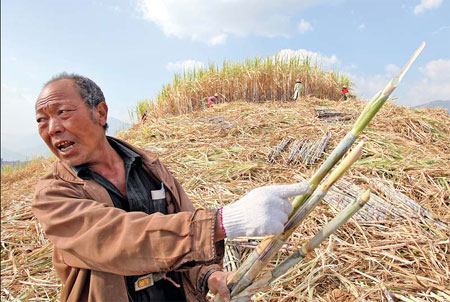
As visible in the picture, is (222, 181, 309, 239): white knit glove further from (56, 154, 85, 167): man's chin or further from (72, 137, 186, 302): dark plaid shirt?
(56, 154, 85, 167): man's chin

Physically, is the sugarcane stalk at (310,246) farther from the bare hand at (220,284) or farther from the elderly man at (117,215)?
the elderly man at (117,215)

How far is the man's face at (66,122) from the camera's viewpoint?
110 centimetres

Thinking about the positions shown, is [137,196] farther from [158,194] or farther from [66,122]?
[66,122]

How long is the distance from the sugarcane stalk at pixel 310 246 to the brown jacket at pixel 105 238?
8.2 inches

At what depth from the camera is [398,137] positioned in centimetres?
394

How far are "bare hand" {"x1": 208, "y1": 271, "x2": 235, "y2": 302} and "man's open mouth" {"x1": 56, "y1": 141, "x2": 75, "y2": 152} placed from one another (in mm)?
759

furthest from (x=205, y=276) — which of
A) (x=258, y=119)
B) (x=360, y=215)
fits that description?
(x=258, y=119)

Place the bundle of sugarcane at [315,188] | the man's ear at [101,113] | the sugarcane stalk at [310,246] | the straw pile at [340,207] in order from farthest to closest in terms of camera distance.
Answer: the straw pile at [340,207]
the man's ear at [101,113]
the sugarcane stalk at [310,246]
the bundle of sugarcane at [315,188]

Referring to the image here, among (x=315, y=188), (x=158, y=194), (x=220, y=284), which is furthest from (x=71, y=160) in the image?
Result: (x=315, y=188)

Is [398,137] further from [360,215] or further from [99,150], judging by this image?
[99,150]

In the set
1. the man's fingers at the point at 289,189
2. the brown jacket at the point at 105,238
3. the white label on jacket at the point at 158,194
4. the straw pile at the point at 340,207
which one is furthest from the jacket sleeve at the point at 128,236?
the straw pile at the point at 340,207

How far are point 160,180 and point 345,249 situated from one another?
1.44 meters

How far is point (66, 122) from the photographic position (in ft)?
3.62

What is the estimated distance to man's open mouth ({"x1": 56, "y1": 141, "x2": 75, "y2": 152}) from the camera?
3.69 ft
